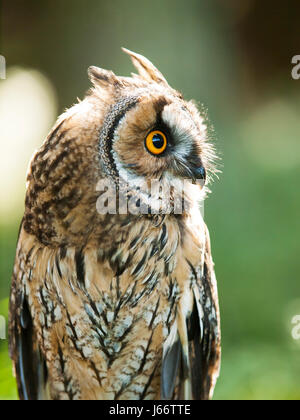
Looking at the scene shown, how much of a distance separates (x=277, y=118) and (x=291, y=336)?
1.78 meters

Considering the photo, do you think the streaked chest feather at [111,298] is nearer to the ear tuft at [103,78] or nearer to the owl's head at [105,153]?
the owl's head at [105,153]

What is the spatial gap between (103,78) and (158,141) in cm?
18

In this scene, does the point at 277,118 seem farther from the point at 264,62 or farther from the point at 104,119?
the point at 104,119

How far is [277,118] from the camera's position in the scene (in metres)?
3.69

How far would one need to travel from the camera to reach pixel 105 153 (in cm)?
102

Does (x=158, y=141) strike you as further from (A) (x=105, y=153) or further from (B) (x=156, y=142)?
(A) (x=105, y=153)

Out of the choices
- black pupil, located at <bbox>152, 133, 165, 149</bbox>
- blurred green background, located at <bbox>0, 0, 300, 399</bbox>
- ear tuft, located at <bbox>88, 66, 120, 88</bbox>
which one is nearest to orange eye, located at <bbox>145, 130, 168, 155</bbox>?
black pupil, located at <bbox>152, 133, 165, 149</bbox>

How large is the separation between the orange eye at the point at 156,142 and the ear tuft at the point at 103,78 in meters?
0.14

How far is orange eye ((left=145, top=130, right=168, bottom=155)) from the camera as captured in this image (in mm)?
1023

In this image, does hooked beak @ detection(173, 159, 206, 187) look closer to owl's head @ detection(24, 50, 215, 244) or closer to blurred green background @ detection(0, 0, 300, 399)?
owl's head @ detection(24, 50, 215, 244)

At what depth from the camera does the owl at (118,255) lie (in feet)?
3.36

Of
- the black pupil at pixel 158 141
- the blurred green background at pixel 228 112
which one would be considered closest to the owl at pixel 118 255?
the black pupil at pixel 158 141
